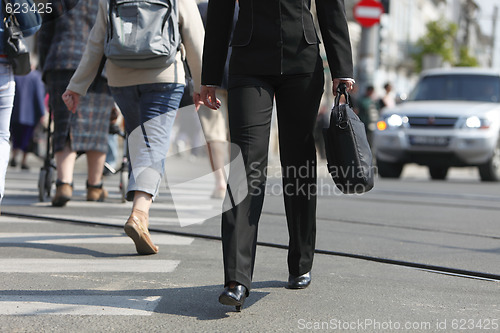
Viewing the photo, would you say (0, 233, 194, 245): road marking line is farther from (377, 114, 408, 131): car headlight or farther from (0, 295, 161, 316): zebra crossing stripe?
(377, 114, 408, 131): car headlight

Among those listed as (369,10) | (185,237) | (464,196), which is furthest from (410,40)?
(185,237)

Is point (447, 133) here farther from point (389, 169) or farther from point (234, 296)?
point (234, 296)

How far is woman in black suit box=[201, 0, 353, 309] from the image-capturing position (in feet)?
12.0

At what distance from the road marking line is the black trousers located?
1.57 meters

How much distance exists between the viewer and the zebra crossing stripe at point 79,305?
3.50m

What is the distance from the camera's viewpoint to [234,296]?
3475 millimetres

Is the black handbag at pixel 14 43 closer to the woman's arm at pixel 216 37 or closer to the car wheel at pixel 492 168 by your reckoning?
the woman's arm at pixel 216 37

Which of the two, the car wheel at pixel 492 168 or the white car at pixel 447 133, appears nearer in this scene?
the white car at pixel 447 133

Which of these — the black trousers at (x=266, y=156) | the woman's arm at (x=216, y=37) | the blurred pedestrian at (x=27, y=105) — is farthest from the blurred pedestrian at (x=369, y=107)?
the woman's arm at (x=216, y=37)

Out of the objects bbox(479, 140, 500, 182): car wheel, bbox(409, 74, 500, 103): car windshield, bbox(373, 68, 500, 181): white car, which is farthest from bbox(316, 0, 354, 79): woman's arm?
bbox(409, 74, 500, 103): car windshield

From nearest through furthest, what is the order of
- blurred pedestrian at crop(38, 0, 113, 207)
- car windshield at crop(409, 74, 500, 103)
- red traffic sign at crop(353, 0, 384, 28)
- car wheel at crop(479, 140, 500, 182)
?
blurred pedestrian at crop(38, 0, 113, 207) → car wheel at crop(479, 140, 500, 182) → car windshield at crop(409, 74, 500, 103) → red traffic sign at crop(353, 0, 384, 28)

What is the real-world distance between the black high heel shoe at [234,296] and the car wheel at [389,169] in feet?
34.4

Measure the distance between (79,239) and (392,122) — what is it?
28.0 ft

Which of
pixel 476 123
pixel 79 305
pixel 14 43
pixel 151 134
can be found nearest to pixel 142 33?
pixel 151 134
